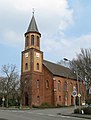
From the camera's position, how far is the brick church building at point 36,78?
67312mm


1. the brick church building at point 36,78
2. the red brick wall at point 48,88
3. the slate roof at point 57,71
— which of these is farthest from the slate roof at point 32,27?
the red brick wall at point 48,88

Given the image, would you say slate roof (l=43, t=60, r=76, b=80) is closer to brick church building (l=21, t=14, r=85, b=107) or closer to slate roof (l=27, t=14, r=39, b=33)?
brick church building (l=21, t=14, r=85, b=107)

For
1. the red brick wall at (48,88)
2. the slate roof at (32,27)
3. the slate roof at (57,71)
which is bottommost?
the red brick wall at (48,88)

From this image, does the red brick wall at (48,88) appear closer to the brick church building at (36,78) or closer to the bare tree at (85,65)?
the brick church building at (36,78)

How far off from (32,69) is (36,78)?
9.68 ft

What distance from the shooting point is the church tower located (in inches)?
2638

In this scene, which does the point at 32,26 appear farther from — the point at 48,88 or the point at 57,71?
the point at 48,88

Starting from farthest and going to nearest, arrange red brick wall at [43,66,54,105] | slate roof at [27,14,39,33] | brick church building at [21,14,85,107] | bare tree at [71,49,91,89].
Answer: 1. slate roof at [27,14,39,33]
2. red brick wall at [43,66,54,105]
3. brick church building at [21,14,85,107]
4. bare tree at [71,49,91,89]

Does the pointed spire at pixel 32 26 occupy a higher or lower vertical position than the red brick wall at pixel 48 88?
higher

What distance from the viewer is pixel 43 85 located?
71.4 metres

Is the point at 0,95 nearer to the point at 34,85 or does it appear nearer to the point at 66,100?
the point at 34,85

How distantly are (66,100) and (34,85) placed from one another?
13.5m

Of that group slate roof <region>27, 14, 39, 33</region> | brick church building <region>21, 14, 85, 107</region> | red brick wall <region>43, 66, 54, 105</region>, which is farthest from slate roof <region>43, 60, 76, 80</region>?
slate roof <region>27, 14, 39, 33</region>

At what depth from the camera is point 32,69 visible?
6762 centimetres
